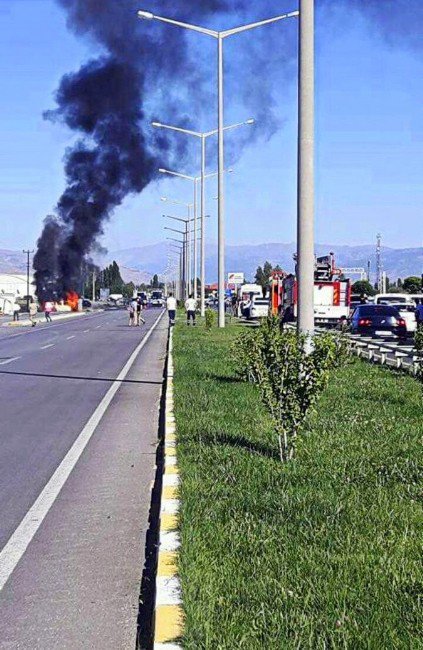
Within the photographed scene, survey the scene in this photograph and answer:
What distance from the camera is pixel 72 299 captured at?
A: 292 feet

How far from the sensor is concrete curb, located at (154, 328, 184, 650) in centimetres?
477

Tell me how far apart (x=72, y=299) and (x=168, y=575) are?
276 ft

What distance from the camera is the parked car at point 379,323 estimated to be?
118 ft

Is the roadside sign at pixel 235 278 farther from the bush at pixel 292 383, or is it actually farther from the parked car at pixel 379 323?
the bush at pixel 292 383

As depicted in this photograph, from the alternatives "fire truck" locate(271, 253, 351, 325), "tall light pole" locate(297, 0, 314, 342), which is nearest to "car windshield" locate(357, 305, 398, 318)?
"fire truck" locate(271, 253, 351, 325)

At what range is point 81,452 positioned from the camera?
1141 centimetres

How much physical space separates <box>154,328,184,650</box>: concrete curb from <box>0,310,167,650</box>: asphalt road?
0.25 meters

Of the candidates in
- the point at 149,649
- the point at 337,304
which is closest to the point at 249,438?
the point at 149,649

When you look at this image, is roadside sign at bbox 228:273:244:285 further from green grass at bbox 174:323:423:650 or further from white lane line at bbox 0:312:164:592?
green grass at bbox 174:323:423:650

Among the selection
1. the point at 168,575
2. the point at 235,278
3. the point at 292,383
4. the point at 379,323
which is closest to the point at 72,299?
the point at 235,278

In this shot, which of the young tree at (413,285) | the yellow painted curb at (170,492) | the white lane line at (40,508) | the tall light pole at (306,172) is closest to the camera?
the white lane line at (40,508)

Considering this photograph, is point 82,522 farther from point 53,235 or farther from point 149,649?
point 53,235

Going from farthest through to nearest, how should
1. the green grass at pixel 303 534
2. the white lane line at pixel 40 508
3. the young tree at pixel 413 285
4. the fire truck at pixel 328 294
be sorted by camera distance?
the young tree at pixel 413 285, the fire truck at pixel 328 294, the white lane line at pixel 40 508, the green grass at pixel 303 534

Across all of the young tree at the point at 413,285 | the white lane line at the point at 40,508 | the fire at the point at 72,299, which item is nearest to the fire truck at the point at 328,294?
the white lane line at the point at 40,508
